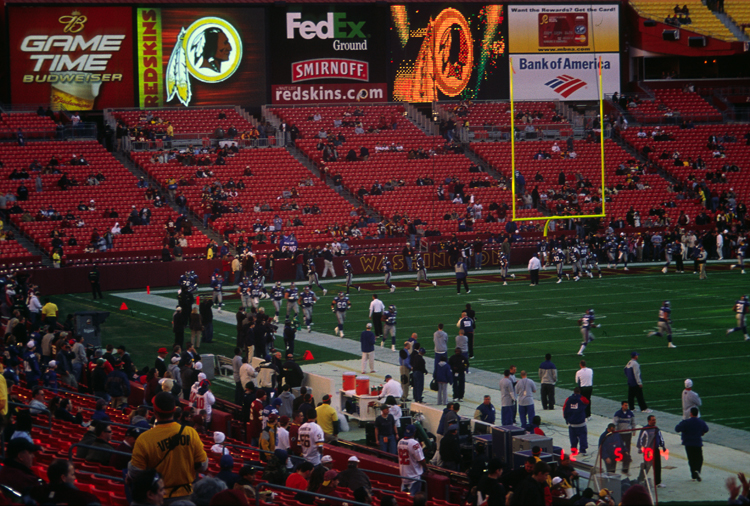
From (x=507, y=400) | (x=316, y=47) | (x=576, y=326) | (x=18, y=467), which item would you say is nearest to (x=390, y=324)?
(x=576, y=326)

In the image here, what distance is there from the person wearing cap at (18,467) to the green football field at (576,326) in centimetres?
1194

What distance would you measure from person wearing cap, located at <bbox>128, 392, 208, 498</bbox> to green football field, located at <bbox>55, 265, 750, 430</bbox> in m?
11.4

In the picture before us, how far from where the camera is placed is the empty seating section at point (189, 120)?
4534cm

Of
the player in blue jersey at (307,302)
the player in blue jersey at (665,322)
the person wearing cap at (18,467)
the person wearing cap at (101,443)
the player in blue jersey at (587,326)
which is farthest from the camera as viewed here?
the player in blue jersey at (307,302)

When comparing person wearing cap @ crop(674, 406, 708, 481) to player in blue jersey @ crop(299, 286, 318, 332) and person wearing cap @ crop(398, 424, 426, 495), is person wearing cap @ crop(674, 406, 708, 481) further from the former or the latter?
player in blue jersey @ crop(299, 286, 318, 332)

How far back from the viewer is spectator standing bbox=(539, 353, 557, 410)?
16797 millimetres

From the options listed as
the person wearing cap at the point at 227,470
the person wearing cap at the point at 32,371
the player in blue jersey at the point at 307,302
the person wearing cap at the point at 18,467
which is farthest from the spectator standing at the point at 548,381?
the person wearing cap at the point at 18,467

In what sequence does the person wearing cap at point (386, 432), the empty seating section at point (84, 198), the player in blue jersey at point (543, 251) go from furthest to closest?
the player in blue jersey at point (543, 251)
the empty seating section at point (84, 198)
the person wearing cap at point (386, 432)

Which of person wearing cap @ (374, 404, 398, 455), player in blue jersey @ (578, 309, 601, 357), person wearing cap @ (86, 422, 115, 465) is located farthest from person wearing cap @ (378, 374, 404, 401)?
person wearing cap @ (86, 422, 115, 465)

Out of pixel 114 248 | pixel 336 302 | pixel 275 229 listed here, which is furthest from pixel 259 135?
pixel 336 302

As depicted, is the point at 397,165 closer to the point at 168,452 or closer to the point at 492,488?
the point at 492,488

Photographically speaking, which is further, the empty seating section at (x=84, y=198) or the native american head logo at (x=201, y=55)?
the native american head logo at (x=201, y=55)

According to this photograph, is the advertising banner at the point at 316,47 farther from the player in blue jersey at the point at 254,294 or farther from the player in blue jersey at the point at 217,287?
the player in blue jersey at the point at 254,294

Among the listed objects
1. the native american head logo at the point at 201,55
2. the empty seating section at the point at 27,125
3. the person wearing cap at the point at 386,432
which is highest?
the native american head logo at the point at 201,55
